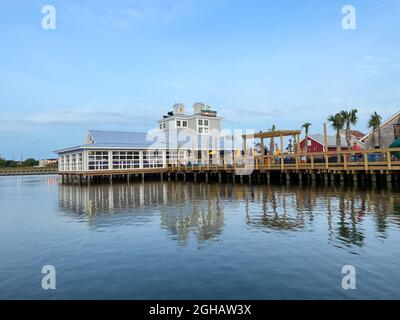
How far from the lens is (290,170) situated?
30719 millimetres

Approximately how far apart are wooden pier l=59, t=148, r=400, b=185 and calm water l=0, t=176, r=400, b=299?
7.94m

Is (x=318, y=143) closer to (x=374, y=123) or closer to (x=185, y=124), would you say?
(x=374, y=123)

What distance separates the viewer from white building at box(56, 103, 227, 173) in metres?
45.0

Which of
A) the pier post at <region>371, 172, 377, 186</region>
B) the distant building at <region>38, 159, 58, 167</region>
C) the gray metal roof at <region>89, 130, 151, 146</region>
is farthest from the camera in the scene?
the distant building at <region>38, 159, 58, 167</region>

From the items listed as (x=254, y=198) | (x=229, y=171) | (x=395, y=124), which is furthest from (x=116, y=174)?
(x=395, y=124)

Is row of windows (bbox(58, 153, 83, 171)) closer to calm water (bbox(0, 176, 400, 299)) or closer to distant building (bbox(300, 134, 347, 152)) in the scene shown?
calm water (bbox(0, 176, 400, 299))

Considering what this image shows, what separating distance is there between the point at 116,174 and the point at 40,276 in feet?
123

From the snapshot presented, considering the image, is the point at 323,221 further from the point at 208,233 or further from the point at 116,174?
the point at 116,174

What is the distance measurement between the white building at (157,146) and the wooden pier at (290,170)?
1.66 meters

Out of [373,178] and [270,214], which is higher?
[373,178]

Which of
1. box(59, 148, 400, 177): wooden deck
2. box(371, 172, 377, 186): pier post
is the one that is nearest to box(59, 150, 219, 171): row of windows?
box(59, 148, 400, 177): wooden deck

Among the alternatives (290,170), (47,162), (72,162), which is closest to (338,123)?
(290,170)

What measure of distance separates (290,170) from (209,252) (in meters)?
22.4

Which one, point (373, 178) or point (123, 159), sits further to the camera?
point (123, 159)
